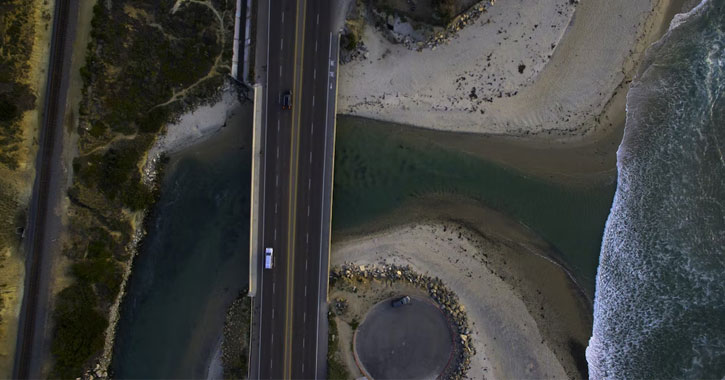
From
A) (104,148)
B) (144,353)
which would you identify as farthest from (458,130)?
(144,353)

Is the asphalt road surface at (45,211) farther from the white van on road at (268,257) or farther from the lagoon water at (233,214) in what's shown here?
the white van on road at (268,257)

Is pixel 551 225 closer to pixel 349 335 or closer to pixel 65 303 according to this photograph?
pixel 349 335

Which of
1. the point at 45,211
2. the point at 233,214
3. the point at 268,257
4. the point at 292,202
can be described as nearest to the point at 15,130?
the point at 45,211

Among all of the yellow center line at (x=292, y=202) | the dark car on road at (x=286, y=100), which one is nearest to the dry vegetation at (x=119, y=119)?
the dark car on road at (x=286, y=100)

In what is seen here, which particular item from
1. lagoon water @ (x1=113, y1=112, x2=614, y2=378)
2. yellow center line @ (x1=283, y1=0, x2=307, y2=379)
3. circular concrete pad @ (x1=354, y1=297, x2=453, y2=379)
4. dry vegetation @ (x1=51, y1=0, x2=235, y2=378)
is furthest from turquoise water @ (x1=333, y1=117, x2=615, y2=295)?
dry vegetation @ (x1=51, y1=0, x2=235, y2=378)

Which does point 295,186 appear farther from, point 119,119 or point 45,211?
point 45,211

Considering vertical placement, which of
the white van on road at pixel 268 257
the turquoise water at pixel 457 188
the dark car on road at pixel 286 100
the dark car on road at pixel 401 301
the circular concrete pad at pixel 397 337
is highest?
the dark car on road at pixel 286 100
